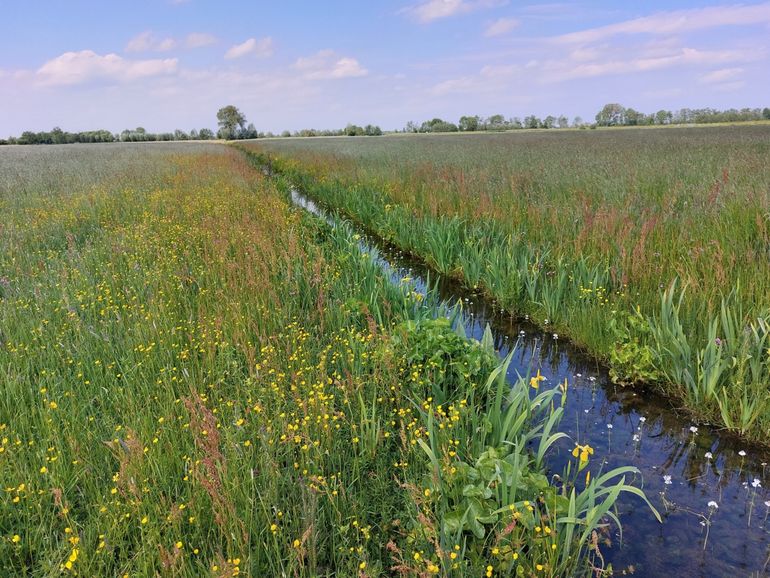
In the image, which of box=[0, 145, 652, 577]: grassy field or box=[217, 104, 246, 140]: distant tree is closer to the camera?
box=[0, 145, 652, 577]: grassy field

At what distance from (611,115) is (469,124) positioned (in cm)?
3339

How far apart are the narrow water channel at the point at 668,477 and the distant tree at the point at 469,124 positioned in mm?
104049

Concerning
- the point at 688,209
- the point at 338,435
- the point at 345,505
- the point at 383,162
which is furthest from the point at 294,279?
the point at 383,162

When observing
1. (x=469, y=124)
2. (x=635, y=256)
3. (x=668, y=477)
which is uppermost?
(x=469, y=124)

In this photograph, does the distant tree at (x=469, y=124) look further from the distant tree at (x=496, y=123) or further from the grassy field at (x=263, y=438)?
the grassy field at (x=263, y=438)

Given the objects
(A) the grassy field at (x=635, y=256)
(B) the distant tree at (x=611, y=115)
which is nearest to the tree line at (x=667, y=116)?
(B) the distant tree at (x=611, y=115)

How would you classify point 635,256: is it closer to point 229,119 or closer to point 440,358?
point 440,358

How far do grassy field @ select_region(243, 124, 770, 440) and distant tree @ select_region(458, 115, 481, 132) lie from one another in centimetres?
9628

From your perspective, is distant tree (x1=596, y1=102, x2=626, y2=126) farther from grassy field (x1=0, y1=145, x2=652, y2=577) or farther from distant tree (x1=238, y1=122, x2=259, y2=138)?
grassy field (x1=0, y1=145, x2=652, y2=577)

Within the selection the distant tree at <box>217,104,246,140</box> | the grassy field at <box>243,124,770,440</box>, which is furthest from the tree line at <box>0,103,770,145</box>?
the grassy field at <box>243,124,770,440</box>

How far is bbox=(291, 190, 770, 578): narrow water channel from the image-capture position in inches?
119

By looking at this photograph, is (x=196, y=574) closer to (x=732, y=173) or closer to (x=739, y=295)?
(x=739, y=295)

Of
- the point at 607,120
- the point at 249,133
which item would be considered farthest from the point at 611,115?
the point at 249,133

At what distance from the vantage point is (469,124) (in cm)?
10644
